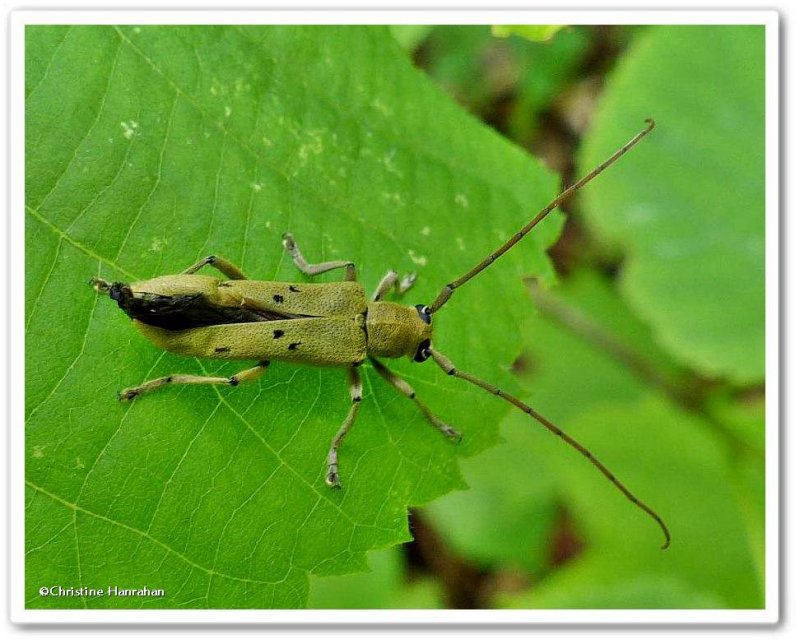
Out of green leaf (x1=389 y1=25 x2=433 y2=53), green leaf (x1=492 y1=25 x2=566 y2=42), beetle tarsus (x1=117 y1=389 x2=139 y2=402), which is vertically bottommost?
beetle tarsus (x1=117 y1=389 x2=139 y2=402)

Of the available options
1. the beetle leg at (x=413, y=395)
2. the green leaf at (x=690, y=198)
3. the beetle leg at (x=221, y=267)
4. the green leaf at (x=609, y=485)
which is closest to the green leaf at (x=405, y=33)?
the beetle leg at (x=221, y=267)

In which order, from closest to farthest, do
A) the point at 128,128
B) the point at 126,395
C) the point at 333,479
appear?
the point at 126,395 → the point at 128,128 → the point at 333,479

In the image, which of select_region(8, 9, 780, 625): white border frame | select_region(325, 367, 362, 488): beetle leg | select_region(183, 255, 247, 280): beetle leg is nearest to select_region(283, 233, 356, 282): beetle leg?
select_region(183, 255, 247, 280): beetle leg

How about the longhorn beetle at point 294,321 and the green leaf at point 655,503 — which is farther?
the green leaf at point 655,503

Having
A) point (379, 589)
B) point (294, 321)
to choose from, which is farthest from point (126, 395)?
point (379, 589)

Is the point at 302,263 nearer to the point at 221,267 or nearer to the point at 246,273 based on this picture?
the point at 246,273

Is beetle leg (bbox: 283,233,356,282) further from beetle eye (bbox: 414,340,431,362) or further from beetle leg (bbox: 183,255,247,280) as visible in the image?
beetle eye (bbox: 414,340,431,362)
